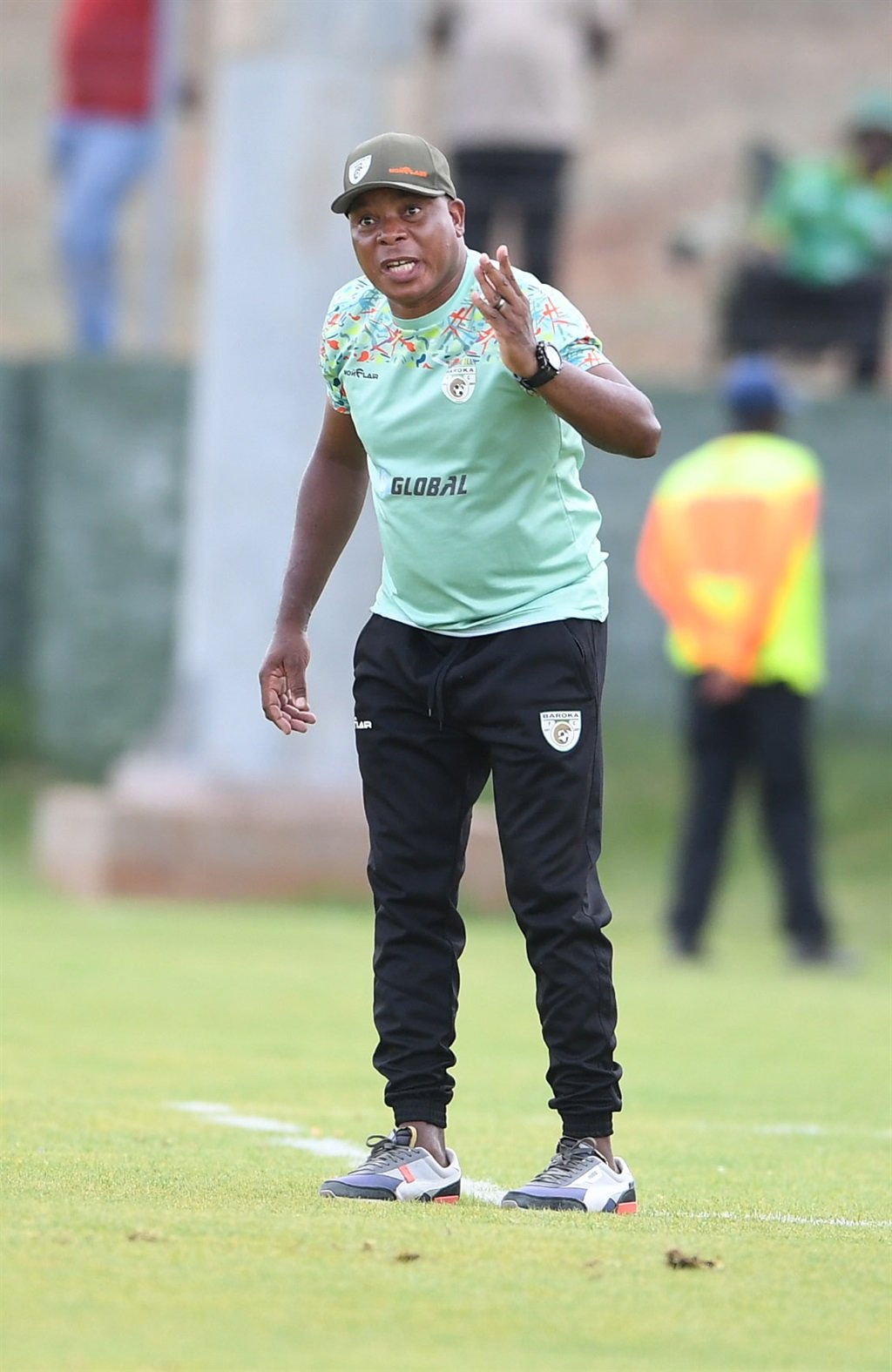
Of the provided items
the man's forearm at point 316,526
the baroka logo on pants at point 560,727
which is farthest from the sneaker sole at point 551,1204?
the man's forearm at point 316,526

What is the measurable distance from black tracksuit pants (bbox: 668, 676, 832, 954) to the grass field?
0.84 ft

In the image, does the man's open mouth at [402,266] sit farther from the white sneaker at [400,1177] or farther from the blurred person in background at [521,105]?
the blurred person in background at [521,105]

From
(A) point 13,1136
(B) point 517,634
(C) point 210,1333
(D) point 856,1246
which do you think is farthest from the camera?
(A) point 13,1136

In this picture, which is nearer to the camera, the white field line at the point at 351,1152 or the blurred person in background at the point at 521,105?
the white field line at the point at 351,1152

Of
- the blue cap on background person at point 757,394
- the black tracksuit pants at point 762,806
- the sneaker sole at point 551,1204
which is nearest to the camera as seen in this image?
the sneaker sole at point 551,1204

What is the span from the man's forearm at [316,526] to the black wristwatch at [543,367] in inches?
30.6

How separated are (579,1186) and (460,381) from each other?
1510 millimetres

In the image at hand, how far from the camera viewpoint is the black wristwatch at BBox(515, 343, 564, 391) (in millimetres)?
5090

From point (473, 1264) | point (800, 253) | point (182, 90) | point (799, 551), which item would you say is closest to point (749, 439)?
point (799, 551)

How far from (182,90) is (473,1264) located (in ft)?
44.0

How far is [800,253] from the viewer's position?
1658 cm

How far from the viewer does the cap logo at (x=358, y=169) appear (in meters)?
5.28

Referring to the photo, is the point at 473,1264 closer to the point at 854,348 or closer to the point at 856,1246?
the point at 856,1246

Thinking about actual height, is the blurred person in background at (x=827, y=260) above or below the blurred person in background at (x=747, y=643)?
above
